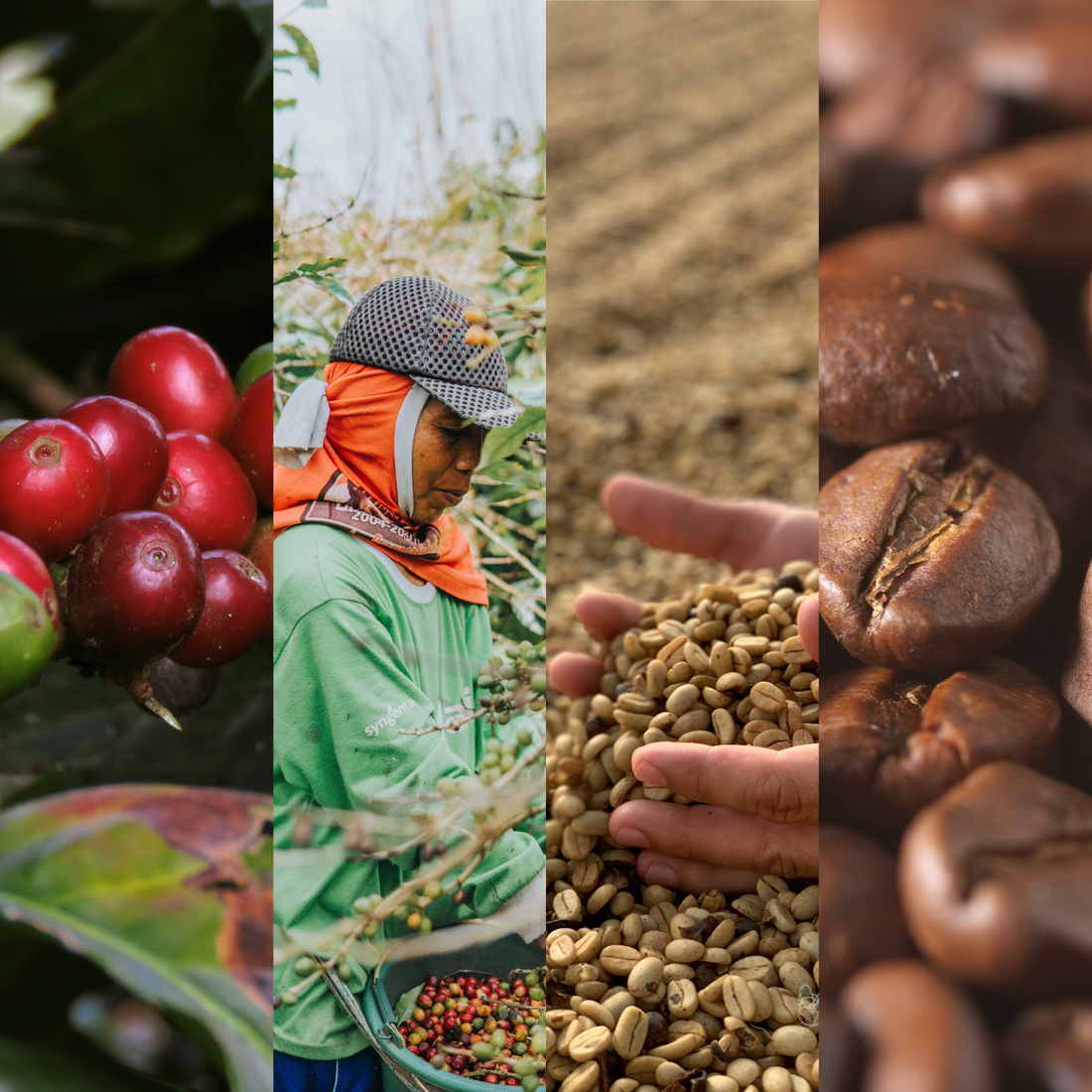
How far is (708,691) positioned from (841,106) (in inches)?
19.9

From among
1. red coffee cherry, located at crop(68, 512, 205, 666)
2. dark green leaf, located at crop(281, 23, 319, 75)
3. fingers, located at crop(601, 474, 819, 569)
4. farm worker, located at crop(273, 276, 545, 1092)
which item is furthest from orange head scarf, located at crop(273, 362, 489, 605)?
fingers, located at crop(601, 474, 819, 569)

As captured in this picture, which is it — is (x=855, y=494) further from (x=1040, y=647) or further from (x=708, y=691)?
(x=708, y=691)

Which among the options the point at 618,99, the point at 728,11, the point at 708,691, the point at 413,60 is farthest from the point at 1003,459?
the point at 728,11

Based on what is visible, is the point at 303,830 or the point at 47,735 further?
the point at 47,735

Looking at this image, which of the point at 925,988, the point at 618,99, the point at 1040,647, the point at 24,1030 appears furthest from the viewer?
the point at 618,99

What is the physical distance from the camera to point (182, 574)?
514 mm

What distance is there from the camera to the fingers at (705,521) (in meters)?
1.17

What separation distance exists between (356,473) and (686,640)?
385 mm

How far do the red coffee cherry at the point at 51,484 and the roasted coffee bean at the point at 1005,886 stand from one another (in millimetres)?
478

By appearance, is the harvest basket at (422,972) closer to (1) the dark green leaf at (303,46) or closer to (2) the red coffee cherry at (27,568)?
(2) the red coffee cherry at (27,568)

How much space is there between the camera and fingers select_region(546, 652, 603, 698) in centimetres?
97

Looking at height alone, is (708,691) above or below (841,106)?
below

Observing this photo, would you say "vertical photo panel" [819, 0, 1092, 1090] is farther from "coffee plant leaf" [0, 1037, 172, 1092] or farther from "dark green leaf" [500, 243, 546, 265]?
"coffee plant leaf" [0, 1037, 172, 1092]

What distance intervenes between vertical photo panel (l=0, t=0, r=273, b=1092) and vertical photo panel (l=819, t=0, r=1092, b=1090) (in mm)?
384
